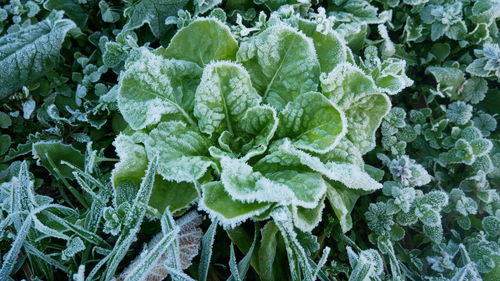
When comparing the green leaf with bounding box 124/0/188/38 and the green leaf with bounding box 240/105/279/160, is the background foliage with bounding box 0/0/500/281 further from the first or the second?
the green leaf with bounding box 240/105/279/160

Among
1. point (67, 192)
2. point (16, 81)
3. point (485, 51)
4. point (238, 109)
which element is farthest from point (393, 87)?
point (16, 81)

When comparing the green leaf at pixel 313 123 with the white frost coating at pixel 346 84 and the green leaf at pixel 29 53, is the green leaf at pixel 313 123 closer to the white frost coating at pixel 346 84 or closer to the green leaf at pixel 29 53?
the white frost coating at pixel 346 84

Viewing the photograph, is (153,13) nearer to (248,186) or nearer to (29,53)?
(29,53)

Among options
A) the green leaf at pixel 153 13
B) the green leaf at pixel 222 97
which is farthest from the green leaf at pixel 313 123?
the green leaf at pixel 153 13

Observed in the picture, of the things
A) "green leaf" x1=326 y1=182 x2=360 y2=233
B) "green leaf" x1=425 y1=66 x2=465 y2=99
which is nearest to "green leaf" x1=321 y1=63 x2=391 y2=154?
"green leaf" x1=326 y1=182 x2=360 y2=233

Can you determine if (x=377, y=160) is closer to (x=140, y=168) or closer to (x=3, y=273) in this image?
(x=140, y=168)

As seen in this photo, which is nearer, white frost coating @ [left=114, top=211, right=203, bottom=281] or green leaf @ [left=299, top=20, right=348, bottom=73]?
white frost coating @ [left=114, top=211, right=203, bottom=281]
